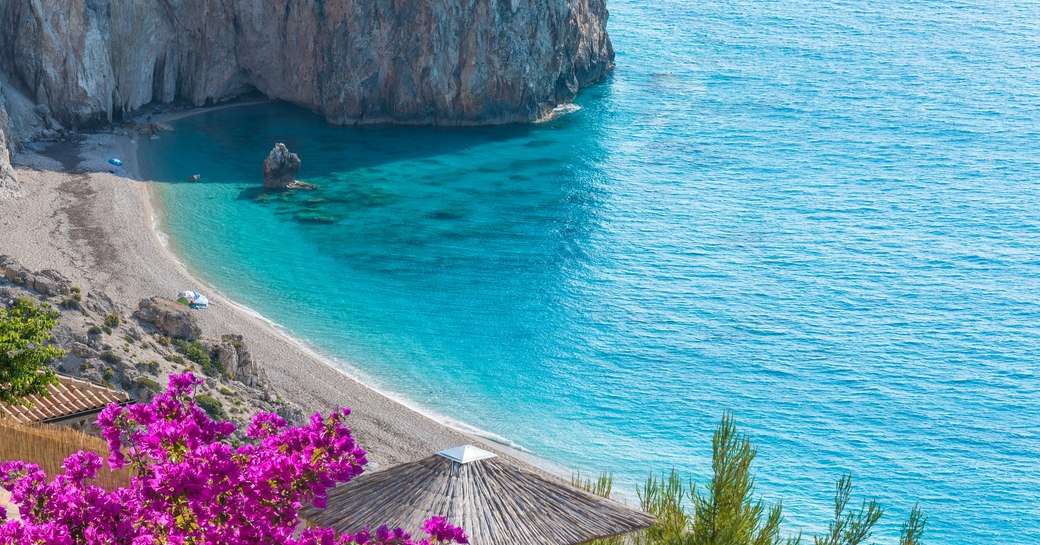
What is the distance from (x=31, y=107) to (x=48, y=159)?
227 inches

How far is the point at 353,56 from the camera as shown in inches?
2943

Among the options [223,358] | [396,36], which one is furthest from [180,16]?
[223,358]

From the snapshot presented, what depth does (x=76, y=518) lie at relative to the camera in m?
9.56

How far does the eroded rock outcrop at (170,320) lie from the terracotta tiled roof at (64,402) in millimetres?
12450

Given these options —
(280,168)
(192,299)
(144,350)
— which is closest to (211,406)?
(144,350)

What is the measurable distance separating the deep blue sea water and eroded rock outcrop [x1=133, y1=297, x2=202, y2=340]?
7.22 m

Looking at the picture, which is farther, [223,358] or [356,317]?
[356,317]

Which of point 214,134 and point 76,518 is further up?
point 214,134

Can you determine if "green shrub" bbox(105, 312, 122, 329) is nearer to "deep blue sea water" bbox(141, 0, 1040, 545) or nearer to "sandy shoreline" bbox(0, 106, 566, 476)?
"sandy shoreline" bbox(0, 106, 566, 476)

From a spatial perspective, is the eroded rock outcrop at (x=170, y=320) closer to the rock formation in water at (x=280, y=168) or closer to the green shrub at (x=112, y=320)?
the green shrub at (x=112, y=320)

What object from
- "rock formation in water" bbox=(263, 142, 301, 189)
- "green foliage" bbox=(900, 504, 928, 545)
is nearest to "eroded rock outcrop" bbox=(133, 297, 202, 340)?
"rock formation in water" bbox=(263, 142, 301, 189)

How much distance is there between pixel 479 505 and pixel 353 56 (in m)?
61.1

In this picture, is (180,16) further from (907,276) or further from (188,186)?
(907,276)

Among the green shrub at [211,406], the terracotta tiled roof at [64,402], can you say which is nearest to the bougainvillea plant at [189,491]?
the terracotta tiled roof at [64,402]
